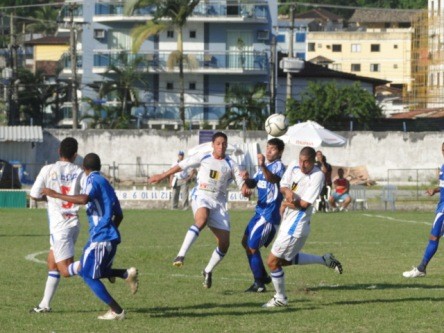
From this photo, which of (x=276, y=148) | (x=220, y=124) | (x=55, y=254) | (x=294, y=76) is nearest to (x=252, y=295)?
(x=276, y=148)

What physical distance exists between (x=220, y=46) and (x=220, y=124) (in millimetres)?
12584

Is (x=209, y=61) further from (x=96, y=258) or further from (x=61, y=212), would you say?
(x=96, y=258)

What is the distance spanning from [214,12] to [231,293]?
6972 centimetres

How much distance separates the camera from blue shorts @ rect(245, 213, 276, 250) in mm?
16547

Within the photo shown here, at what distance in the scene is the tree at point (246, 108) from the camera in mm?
74062

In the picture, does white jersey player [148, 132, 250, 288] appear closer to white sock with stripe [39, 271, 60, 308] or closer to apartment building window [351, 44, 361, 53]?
white sock with stripe [39, 271, 60, 308]

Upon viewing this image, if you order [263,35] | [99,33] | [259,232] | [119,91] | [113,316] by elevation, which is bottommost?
[113,316]

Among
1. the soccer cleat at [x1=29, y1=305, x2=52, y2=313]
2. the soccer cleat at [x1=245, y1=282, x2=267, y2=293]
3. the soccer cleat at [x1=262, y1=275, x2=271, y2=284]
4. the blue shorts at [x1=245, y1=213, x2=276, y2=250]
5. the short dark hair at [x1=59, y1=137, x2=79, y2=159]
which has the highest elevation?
the short dark hair at [x1=59, y1=137, x2=79, y2=159]

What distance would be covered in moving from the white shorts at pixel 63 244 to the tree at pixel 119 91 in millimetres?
61120

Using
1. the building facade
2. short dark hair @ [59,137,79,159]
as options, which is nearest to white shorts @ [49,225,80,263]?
short dark hair @ [59,137,79,159]

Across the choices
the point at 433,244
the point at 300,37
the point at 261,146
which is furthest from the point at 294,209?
the point at 300,37

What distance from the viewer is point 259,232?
16547 mm

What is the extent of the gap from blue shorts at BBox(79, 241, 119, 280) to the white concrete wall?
46.6 m

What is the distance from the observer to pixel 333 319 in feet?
44.5
